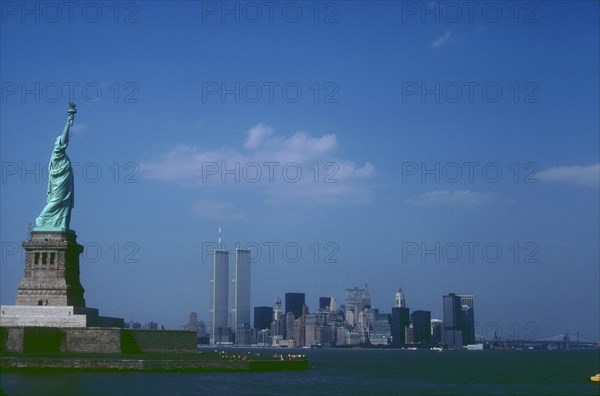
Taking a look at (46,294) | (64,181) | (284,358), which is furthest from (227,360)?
(64,181)

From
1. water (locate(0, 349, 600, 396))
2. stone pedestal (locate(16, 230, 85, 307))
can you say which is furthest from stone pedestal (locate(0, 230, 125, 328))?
water (locate(0, 349, 600, 396))

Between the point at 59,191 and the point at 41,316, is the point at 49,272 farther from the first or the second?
the point at 59,191

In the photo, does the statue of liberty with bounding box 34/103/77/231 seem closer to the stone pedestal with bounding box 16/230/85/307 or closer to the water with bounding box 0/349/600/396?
the stone pedestal with bounding box 16/230/85/307

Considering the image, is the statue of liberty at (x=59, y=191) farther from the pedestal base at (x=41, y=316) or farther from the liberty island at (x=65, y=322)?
the pedestal base at (x=41, y=316)

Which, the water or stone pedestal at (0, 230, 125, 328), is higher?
stone pedestal at (0, 230, 125, 328)

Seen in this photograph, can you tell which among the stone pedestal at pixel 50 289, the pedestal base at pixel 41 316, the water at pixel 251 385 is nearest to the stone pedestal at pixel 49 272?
the stone pedestal at pixel 50 289

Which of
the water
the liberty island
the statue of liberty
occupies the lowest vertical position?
the water

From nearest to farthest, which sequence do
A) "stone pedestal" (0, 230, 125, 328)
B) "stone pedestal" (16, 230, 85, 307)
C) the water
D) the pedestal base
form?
the water < the pedestal base < "stone pedestal" (0, 230, 125, 328) < "stone pedestal" (16, 230, 85, 307)

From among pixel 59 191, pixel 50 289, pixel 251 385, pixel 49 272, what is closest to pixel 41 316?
pixel 50 289
